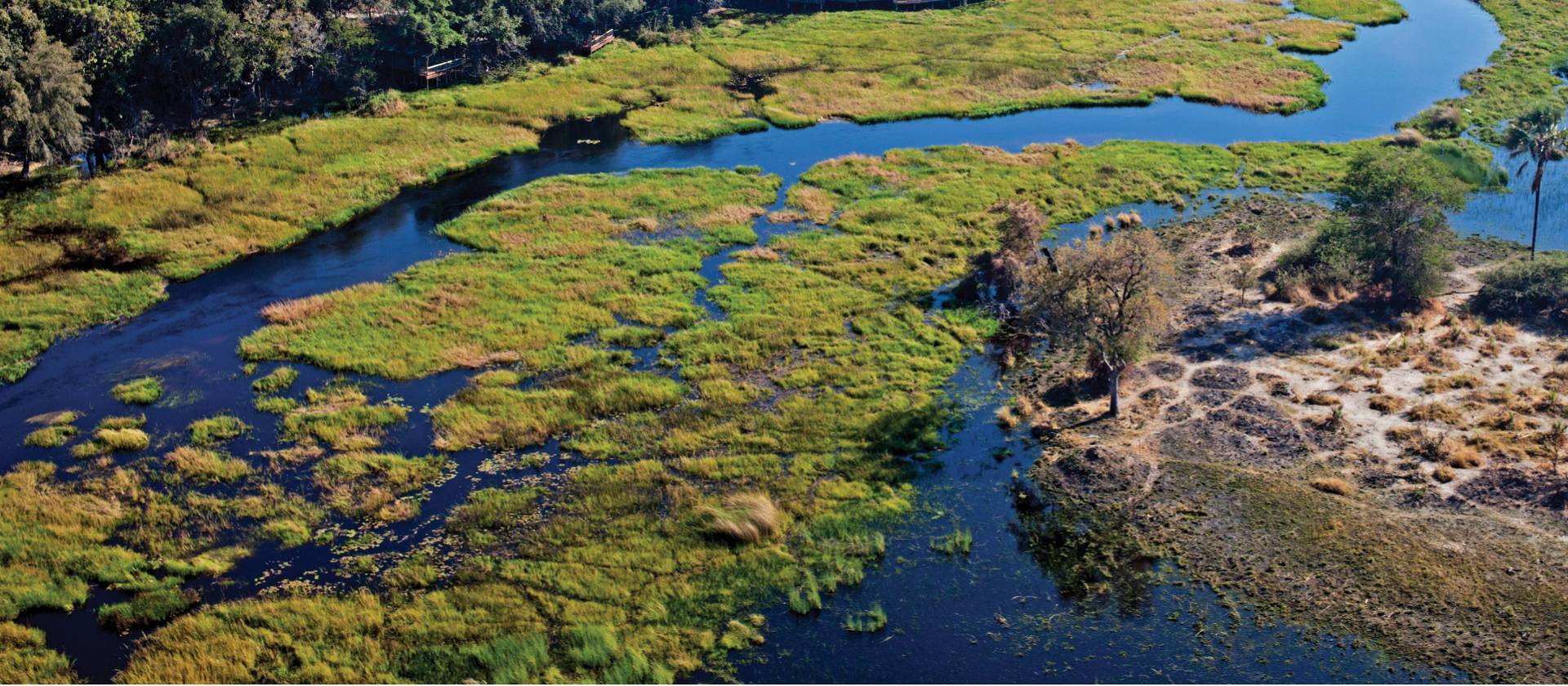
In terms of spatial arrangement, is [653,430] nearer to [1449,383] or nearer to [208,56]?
[1449,383]

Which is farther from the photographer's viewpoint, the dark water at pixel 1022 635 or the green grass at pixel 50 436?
the green grass at pixel 50 436

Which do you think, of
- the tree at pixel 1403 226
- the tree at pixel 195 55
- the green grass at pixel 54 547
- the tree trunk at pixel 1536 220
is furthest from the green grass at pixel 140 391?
the tree trunk at pixel 1536 220

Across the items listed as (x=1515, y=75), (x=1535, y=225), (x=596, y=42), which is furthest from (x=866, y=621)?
(x=1515, y=75)

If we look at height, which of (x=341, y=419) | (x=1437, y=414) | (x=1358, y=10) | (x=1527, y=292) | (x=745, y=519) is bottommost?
(x=1437, y=414)

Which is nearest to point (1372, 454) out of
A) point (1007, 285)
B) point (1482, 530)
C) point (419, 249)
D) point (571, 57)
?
point (1482, 530)

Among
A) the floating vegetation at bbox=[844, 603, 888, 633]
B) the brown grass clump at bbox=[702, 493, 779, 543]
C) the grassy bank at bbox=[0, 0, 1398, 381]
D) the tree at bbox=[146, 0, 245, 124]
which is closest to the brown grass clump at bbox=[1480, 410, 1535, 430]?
the floating vegetation at bbox=[844, 603, 888, 633]

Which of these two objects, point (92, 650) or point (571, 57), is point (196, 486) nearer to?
point (92, 650)

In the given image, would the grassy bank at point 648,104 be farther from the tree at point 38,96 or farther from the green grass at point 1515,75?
the green grass at point 1515,75
